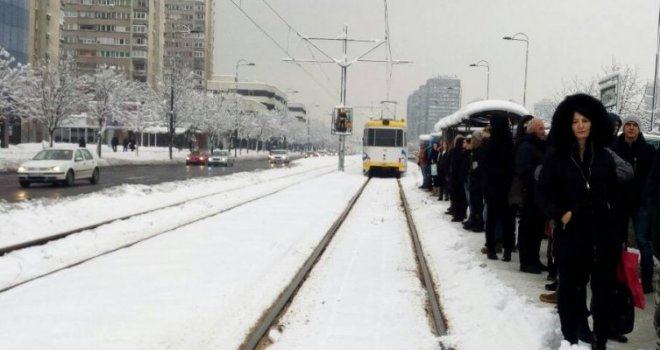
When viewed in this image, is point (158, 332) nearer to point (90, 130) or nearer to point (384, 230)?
point (384, 230)

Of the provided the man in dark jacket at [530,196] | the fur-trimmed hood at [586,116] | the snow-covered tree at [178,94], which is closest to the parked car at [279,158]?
the snow-covered tree at [178,94]

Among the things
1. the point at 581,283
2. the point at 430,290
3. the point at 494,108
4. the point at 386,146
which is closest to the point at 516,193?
the point at 430,290

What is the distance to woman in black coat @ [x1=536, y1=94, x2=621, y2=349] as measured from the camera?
4.39 meters

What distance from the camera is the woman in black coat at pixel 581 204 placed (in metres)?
4.39

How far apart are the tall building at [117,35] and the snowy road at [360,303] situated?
124 m

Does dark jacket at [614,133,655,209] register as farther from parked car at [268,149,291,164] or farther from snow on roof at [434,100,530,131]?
parked car at [268,149,291,164]

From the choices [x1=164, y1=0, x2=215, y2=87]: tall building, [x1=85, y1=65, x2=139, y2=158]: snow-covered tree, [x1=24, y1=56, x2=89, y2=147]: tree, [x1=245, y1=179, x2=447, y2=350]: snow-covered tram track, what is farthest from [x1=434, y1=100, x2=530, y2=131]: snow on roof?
[x1=164, y1=0, x2=215, y2=87]: tall building

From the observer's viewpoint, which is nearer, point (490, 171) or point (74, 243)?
point (490, 171)

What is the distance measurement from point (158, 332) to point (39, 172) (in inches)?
754

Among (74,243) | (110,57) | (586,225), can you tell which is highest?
(110,57)

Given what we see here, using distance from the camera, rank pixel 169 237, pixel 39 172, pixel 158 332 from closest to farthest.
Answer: pixel 158 332, pixel 169 237, pixel 39 172

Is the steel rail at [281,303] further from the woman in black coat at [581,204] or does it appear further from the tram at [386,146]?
the tram at [386,146]

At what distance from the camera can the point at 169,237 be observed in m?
11.0

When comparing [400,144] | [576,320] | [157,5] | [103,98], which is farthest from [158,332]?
[157,5]
